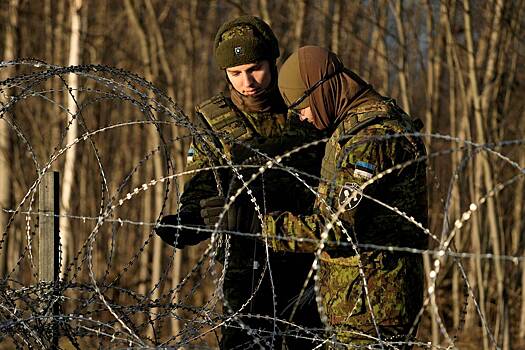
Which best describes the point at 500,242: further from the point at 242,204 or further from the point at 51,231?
the point at 51,231

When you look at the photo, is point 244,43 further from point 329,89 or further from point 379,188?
point 379,188

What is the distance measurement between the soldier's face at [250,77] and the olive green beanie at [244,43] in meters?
0.02

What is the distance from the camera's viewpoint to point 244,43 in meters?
3.82

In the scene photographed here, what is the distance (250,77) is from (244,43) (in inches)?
5.3

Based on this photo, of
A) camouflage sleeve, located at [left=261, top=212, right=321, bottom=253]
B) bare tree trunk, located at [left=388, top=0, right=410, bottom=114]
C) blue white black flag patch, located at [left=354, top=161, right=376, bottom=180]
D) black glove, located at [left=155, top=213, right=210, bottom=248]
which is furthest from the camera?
bare tree trunk, located at [left=388, top=0, right=410, bottom=114]

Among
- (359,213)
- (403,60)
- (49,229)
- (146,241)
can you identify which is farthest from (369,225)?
(403,60)

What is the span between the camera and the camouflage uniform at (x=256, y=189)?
3.86 meters

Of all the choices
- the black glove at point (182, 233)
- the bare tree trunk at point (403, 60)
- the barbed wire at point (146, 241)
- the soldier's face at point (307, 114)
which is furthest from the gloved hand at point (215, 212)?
the bare tree trunk at point (403, 60)

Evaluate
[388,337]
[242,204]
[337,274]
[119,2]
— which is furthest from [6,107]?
[119,2]

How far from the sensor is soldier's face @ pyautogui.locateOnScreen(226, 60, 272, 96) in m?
3.86

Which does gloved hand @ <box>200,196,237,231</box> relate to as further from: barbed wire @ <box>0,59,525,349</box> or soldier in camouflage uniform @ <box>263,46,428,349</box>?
soldier in camouflage uniform @ <box>263,46,428,349</box>

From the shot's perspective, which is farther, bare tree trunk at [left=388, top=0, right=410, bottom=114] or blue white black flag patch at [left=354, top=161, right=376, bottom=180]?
bare tree trunk at [left=388, top=0, right=410, bottom=114]

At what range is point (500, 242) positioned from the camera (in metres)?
7.27

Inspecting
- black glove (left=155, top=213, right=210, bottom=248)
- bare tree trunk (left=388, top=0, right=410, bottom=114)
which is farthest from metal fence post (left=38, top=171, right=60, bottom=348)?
bare tree trunk (left=388, top=0, right=410, bottom=114)
